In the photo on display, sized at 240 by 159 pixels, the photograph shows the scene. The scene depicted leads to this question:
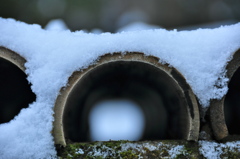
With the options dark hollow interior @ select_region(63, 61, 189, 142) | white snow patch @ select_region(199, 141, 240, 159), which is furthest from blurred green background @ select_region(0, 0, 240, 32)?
white snow patch @ select_region(199, 141, 240, 159)

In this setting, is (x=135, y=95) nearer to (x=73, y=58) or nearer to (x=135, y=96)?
(x=135, y=96)

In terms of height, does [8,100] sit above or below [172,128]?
above

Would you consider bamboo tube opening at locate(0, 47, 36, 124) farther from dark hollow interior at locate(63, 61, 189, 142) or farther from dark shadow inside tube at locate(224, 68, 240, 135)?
dark shadow inside tube at locate(224, 68, 240, 135)

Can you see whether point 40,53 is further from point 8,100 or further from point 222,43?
point 222,43

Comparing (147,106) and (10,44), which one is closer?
(10,44)

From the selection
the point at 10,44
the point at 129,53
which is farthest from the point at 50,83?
the point at 129,53

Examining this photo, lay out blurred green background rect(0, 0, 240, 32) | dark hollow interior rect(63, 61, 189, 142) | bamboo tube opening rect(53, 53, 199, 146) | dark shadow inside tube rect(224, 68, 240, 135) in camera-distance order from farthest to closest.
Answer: blurred green background rect(0, 0, 240, 32) → dark shadow inside tube rect(224, 68, 240, 135) → dark hollow interior rect(63, 61, 189, 142) → bamboo tube opening rect(53, 53, 199, 146)

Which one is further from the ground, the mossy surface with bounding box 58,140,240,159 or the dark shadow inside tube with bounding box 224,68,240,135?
the dark shadow inside tube with bounding box 224,68,240,135
